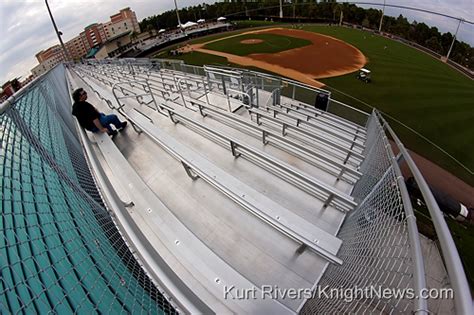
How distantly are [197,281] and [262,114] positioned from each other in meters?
3.56

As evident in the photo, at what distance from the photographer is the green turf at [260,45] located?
26.4 meters

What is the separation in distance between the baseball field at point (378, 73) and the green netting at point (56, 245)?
45.0ft

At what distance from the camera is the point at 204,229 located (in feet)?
8.89

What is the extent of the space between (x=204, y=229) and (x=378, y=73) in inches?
899

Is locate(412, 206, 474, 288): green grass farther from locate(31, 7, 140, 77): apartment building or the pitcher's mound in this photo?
locate(31, 7, 140, 77): apartment building

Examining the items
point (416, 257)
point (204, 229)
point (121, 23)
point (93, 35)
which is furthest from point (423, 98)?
point (93, 35)

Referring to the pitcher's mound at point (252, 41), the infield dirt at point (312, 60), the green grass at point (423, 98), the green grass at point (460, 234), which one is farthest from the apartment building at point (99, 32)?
the green grass at point (460, 234)

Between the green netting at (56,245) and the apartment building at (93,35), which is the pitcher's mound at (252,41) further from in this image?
the apartment building at (93,35)

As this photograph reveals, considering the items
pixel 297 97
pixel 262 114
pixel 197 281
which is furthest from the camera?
pixel 297 97

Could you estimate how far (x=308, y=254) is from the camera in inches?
93.8

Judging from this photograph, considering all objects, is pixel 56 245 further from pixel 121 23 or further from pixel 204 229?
pixel 121 23

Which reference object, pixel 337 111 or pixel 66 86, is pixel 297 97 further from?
pixel 66 86

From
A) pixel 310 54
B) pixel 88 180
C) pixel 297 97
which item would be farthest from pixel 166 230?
pixel 310 54

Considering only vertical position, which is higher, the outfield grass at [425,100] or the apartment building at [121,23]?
the apartment building at [121,23]
